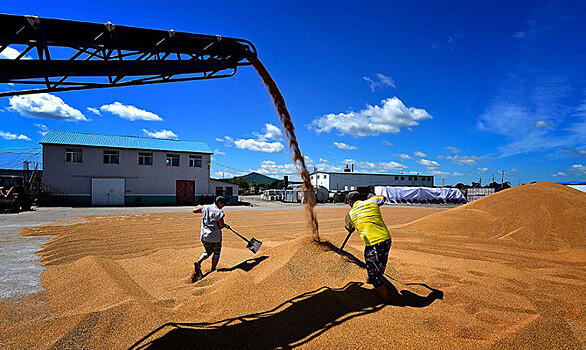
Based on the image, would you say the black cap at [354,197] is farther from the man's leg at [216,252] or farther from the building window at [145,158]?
the building window at [145,158]

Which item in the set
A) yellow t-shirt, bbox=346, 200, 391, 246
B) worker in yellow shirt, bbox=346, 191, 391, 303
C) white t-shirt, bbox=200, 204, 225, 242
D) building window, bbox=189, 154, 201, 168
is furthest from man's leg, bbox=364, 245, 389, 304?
building window, bbox=189, 154, 201, 168

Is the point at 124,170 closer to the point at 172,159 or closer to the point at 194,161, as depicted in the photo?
the point at 172,159

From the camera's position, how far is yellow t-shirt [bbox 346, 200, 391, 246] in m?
4.58

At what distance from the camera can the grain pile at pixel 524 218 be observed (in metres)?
9.48

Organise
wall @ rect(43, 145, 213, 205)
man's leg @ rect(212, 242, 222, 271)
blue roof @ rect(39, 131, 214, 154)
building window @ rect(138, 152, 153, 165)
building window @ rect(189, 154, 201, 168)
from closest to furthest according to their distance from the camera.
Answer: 1. man's leg @ rect(212, 242, 222, 271)
2. wall @ rect(43, 145, 213, 205)
3. blue roof @ rect(39, 131, 214, 154)
4. building window @ rect(138, 152, 153, 165)
5. building window @ rect(189, 154, 201, 168)

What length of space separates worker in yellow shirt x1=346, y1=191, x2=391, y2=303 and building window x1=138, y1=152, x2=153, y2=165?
29.4 metres

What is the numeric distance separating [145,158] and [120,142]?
3141mm

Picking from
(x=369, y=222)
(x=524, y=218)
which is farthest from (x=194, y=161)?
(x=369, y=222)

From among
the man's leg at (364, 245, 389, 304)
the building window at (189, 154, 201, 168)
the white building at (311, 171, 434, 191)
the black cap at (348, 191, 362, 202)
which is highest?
the building window at (189, 154, 201, 168)

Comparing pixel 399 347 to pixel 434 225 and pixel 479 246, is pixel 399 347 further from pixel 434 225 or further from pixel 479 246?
pixel 434 225

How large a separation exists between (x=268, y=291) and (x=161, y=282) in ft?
7.02

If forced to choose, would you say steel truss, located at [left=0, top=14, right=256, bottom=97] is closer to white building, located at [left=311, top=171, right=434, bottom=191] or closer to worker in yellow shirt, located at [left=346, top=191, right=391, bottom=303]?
worker in yellow shirt, located at [left=346, top=191, right=391, bottom=303]

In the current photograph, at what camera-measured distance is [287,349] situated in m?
3.28

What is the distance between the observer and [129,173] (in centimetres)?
2931
